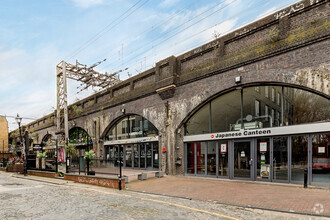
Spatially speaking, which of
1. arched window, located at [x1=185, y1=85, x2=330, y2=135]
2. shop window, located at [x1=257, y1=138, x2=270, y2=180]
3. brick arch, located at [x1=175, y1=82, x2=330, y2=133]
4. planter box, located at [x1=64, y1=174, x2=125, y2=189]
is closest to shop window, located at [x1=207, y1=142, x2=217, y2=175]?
arched window, located at [x1=185, y1=85, x2=330, y2=135]

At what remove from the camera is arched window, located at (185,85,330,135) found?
34.0 ft

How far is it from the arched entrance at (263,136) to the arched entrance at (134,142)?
3.72 metres

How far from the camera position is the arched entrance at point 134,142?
58.3 ft

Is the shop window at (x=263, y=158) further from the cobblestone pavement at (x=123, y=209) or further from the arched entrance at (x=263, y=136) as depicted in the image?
the cobblestone pavement at (x=123, y=209)

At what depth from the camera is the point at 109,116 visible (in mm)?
22234

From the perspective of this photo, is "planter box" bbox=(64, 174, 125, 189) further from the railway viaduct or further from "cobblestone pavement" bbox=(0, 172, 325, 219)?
the railway viaduct

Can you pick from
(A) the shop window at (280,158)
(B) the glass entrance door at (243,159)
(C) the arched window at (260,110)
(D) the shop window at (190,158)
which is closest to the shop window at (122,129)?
(D) the shop window at (190,158)

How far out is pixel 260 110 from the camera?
39.1 feet

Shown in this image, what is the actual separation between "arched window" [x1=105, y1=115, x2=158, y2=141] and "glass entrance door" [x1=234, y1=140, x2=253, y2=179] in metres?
6.85

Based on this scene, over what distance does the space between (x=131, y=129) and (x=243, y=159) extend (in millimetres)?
10999

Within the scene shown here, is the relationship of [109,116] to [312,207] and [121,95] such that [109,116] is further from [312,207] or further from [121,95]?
[312,207]

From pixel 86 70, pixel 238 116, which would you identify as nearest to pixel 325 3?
pixel 238 116

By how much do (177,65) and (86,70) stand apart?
59.9 feet

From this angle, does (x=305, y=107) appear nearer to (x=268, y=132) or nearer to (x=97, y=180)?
(x=268, y=132)
